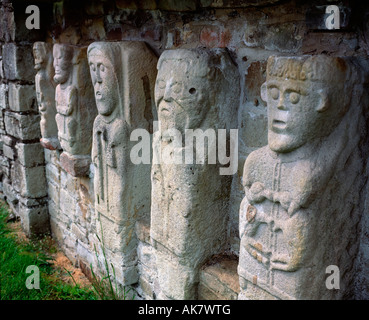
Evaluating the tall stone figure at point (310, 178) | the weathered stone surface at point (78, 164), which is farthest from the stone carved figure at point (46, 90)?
the tall stone figure at point (310, 178)

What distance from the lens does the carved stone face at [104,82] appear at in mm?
2297

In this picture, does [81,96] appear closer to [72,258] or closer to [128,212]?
[128,212]

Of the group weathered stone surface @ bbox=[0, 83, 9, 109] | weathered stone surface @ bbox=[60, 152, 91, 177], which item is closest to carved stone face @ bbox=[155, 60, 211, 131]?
weathered stone surface @ bbox=[60, 152, 91, 177]

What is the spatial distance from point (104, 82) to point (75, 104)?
636 millimetres

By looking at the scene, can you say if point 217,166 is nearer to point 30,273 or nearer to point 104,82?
point 104,82

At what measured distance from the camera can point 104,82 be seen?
2332mm

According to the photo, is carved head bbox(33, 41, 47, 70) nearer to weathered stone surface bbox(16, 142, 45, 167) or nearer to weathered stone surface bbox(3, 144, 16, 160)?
weathered stone surface bbox(16, 142, 45, 167)

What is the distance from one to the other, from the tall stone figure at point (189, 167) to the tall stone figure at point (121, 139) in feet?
1.15

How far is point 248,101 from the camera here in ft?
6.26

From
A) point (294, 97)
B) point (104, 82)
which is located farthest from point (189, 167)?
point (104, 82)

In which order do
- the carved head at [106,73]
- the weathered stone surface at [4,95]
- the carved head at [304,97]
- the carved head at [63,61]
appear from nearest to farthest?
the carved head at [304,97]
the carved head at [106,73]
the carved head at [63,61]
the weathered stone surface at [4,95]

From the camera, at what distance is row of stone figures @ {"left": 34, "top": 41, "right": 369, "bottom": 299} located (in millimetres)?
1403

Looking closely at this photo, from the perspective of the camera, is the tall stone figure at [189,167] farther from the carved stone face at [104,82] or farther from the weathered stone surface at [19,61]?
the weathered stone surface at [19,61]

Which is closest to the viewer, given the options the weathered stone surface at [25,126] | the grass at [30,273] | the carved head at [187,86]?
the carved head at [187,86]
